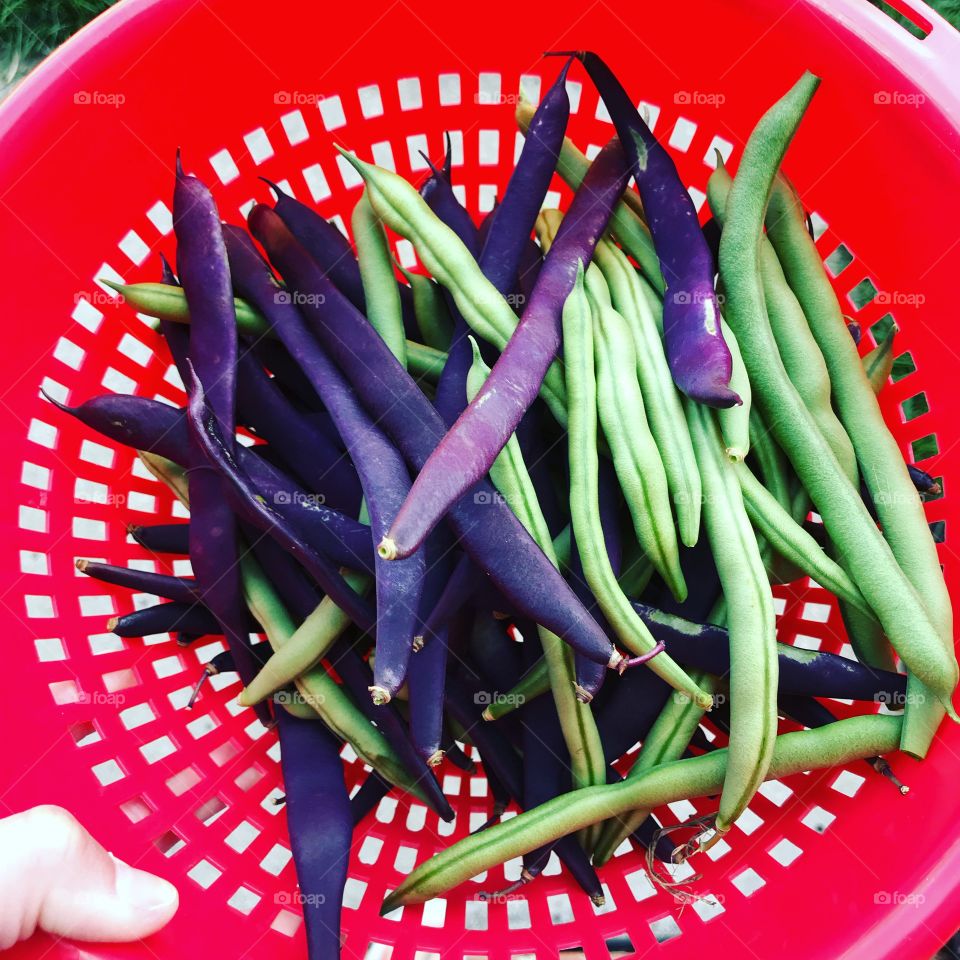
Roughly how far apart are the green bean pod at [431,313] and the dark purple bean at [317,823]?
0.48 meters

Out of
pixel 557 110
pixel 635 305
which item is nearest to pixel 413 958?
pixel 635 305

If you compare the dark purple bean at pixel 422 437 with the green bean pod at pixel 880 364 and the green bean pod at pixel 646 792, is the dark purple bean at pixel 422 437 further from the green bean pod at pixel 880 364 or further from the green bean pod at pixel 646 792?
the green bean pod at pixel 880 364

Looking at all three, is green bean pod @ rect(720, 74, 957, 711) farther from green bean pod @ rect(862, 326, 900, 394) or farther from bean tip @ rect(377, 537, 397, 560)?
bean tip @ rect(377, 537, 397, 560)

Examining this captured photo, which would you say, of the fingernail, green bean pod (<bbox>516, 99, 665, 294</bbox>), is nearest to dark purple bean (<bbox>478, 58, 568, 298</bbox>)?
green bean pod (<bbox>516, 99, 665, 294</bbox>)

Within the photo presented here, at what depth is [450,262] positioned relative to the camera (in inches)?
38.3

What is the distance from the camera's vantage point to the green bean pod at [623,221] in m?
1.04

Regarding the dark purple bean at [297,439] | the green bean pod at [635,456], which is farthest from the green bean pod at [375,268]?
the green bean pod at [635,456]

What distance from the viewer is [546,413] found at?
100cm

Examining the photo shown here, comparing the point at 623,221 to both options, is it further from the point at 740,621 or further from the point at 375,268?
the point at 740,621

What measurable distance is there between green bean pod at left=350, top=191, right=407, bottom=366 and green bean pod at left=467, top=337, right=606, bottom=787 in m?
0.15

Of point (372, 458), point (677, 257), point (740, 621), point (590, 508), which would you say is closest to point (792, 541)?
point (740, 621)

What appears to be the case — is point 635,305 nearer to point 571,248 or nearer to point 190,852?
point 571,248

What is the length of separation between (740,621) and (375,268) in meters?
0.56

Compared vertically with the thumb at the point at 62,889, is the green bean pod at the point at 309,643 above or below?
above
